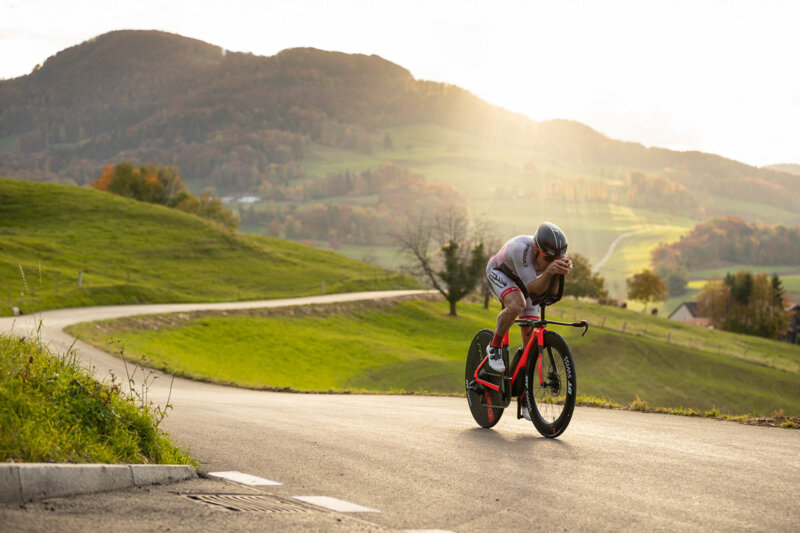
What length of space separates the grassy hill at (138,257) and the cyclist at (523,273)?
46.1 meters

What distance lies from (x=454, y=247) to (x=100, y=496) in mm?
70731

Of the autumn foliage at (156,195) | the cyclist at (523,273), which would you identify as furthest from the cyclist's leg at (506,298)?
the autumn foliage at (156,195)

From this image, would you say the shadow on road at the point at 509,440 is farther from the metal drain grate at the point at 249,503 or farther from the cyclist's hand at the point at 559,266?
the metal drain grate at the point at 249,503

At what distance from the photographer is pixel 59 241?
75750 millimetres

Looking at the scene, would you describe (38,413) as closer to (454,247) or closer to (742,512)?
(742,512)

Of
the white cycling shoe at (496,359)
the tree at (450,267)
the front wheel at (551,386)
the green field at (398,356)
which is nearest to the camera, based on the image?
the front wheel at (551,386)

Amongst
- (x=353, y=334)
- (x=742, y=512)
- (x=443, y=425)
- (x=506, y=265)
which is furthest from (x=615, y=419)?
(x=353, y=334)

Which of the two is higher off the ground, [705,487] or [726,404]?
[705,487]

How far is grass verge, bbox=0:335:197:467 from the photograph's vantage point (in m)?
5.22

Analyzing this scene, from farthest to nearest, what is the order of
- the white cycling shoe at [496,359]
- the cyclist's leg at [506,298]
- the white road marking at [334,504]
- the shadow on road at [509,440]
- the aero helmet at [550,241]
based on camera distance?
the white cycling shoe at [496,359], the cyclist's leg at [506,298], the aero helmet at [550,241], the shadow on road at [509,440], the white road marking at [334,504]

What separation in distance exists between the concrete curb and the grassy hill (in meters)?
47.4

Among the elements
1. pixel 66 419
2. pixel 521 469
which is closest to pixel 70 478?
pixel 66 419

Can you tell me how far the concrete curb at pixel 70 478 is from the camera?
4648 millimetres

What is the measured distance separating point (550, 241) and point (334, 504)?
4.03 meters
